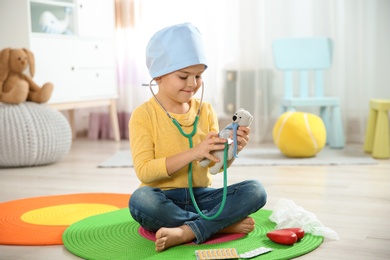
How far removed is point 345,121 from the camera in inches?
136

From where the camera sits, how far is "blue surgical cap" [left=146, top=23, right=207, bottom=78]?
147 cm

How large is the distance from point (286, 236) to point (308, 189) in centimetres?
76

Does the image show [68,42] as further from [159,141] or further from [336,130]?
[159,141]

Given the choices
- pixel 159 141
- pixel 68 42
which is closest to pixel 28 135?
pixel 68 42

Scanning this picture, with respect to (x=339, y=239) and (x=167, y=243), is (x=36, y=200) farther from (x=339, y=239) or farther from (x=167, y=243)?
(x=339, y=239)

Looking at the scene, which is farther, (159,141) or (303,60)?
(303,60)

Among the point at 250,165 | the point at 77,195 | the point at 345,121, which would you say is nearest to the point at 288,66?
the point at 345,121

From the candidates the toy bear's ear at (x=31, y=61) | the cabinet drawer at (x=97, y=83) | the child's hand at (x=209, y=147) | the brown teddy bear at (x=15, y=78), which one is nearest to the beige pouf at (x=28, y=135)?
the brown teddy bear at (x=15, y=78)

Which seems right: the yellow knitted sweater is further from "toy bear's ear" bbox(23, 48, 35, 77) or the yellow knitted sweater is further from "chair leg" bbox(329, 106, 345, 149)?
"chair leg" bbox(329, 106, 345, 149)

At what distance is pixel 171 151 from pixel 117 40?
2425 millimetres

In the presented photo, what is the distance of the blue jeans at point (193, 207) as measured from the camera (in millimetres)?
1465

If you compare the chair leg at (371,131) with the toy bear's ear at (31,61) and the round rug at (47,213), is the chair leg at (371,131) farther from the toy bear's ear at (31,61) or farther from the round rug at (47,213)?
the toy bear's ear at (31,61)

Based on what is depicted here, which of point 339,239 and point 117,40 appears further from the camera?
point 117,40

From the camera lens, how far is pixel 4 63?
2785 mm
